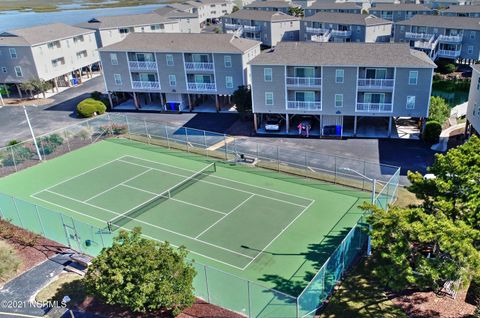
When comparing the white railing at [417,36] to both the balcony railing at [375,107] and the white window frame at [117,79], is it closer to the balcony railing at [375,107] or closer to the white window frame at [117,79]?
the balcony railing at [375,107]

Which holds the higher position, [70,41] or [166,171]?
[70,41]

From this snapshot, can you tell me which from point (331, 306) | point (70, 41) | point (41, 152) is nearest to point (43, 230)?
point (41, 152)

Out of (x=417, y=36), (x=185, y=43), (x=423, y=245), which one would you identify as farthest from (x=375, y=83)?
(x=417, y=36)

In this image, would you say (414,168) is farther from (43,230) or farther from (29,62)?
(29,62)

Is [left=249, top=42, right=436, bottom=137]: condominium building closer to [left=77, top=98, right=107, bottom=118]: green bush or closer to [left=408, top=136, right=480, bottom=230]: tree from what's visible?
[left=408, top=136, right=480, bottom=230]: tree

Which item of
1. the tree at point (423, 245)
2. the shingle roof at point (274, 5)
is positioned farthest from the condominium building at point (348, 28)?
the tree at point (423, 245)

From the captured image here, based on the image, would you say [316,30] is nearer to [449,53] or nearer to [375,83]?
[449,53]
